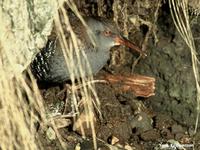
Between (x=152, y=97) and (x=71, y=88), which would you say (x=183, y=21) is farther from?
(x=71, y=88)

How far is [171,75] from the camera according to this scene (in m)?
4.95

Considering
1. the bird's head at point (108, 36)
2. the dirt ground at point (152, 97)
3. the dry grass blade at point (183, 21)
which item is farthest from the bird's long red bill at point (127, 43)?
the dry grass blade at point (183, 21)

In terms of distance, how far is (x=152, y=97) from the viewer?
505 centimetres

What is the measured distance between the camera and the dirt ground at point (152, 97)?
470 cm

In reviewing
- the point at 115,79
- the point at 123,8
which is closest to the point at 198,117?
the point at 115,79

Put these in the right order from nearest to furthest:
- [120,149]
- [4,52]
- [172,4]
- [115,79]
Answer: [4,52] < [120,149] < [172,4] < [115,79]

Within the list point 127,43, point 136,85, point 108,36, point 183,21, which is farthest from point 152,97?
point 183,21

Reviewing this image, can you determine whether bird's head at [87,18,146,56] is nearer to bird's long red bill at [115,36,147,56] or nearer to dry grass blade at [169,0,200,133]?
bird's long red bill at [115,36,147,56]

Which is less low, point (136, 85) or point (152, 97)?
point (136, 85)

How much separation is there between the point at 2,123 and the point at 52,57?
1.34 m

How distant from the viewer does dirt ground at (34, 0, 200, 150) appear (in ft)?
15.4

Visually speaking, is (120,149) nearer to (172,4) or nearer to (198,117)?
(198,117)

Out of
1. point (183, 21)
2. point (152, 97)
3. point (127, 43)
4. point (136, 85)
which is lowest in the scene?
point (152, 97)

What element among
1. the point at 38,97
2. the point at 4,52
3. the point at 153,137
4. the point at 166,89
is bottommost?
the point at 153,137
